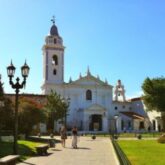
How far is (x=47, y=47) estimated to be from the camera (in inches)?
3445

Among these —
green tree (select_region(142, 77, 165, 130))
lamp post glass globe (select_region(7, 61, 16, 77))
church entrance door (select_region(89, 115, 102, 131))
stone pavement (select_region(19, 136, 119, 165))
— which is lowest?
stone pavement (select_region(19, 136, 119, 165))

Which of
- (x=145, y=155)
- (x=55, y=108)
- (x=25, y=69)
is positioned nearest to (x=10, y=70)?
(x=25, y=69)

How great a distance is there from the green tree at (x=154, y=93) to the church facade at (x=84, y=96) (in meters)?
7.96

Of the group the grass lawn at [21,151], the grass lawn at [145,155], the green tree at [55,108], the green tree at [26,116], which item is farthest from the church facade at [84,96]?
the grass lawn at [21,151]

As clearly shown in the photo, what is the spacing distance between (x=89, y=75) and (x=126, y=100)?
1498 cm

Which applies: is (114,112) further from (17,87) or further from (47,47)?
(17,87)

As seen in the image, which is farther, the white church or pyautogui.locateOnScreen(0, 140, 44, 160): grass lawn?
the white church

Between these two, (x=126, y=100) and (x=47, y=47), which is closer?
(x=47, y=47)

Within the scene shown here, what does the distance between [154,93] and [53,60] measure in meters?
22.2

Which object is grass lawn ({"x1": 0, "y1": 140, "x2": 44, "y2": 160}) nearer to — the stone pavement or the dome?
the stone pavement

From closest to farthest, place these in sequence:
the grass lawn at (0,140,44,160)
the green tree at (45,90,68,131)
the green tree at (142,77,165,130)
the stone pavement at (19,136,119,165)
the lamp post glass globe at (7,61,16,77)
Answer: the stone pavement at (19,136,119,165), the lamp post glass globe at (7,61,16,77), the grass lawn at (0,140,44,160), the green tree at (45,90,68,131), the green tree at (142,77,165,130)

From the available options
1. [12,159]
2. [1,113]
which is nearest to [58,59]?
[1,113]

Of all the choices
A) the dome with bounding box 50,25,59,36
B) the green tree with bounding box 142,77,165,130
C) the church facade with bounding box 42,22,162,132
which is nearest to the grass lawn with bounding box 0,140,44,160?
the green tree with bounding box 142,77,165,130

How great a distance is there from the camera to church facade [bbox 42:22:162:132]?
85.5 meters
